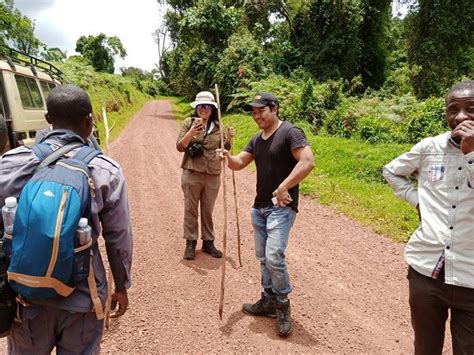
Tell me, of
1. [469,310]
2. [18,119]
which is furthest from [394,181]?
[18,119]

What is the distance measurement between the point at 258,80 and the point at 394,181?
17611 millimetres

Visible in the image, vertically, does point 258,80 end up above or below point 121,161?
above

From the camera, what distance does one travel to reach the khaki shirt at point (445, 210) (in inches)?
79.2

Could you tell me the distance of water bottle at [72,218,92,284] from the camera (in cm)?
169

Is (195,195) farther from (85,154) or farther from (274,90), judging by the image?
(274,90)

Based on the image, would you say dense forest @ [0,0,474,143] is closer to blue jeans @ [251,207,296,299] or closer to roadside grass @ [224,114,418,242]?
roadside grass @ [224,114,418,242]

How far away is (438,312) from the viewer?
7.16 feet

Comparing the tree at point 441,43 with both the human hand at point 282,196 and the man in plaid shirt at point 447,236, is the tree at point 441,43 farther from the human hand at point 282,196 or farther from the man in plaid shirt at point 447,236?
the man in plaid shirt at point 447,236

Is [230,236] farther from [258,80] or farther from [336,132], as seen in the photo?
[258,80]

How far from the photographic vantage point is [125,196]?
1.96 metres


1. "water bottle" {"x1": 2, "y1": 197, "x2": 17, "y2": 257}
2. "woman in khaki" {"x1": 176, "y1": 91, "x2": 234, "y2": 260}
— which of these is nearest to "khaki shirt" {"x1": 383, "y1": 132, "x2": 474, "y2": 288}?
"water bottle" {"x1": 2, "y1": 197, "x2": 17, "y2": 257}

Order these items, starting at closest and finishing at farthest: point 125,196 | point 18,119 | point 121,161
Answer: point 125,196 < point 18,119 < point 121,161

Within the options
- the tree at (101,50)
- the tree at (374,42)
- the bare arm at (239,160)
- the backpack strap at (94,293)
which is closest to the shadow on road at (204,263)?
the bare arm at (239,160)

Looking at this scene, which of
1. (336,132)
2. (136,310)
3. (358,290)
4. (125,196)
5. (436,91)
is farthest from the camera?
(436,91)
